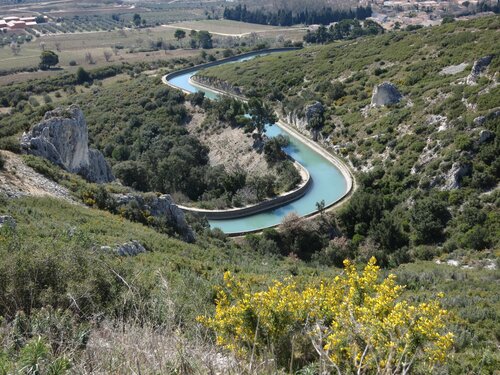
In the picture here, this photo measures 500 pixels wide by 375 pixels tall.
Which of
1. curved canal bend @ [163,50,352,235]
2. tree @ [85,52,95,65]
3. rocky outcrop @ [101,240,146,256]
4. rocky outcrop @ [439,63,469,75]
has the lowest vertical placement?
curved canal bend @ [163,50,352,235]

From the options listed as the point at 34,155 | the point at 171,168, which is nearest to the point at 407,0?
the point at 171,168

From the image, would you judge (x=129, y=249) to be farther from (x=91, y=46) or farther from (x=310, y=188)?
(x=91, y=46)

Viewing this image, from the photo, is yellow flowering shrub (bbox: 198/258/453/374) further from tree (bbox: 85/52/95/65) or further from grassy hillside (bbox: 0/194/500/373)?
tree (bbox: 85/52/95/65)

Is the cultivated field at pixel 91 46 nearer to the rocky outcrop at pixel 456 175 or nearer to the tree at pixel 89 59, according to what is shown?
the tree at pixel 89 59

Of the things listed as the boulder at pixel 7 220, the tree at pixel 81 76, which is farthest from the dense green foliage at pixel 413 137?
the tree at pixel 81 76

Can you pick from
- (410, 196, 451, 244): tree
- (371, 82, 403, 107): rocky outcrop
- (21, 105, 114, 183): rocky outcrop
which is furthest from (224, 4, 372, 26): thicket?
(410, 196, 451, 244): tree

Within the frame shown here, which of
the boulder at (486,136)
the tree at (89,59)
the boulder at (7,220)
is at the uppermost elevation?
the boulder at (7,220)

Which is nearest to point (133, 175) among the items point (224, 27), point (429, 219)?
point (429, 219)
